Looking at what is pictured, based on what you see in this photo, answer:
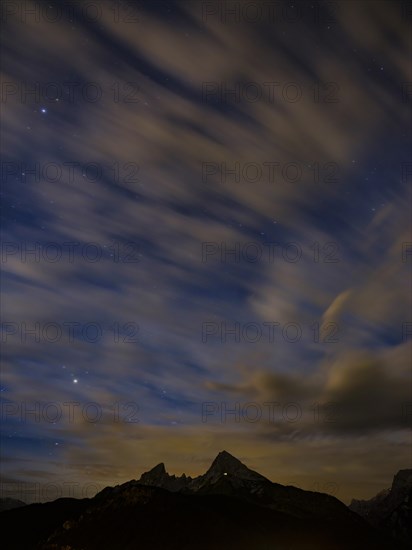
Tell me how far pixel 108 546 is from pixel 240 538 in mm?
50530

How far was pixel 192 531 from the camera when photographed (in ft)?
656

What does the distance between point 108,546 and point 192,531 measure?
32.6 meters

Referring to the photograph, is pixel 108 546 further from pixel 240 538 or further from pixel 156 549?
pixel 240 538

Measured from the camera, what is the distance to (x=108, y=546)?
7864 inches

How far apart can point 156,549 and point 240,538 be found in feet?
106

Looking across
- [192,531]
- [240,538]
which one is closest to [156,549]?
[192,531]

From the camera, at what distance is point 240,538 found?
199 metres

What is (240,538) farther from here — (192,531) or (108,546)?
(108,546)

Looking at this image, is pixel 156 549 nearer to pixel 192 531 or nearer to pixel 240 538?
pixel 192 531

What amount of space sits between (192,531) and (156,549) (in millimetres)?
16052

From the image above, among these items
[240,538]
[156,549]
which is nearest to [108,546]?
[156,549]

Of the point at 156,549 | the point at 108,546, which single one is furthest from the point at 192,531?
the point at 108,546
